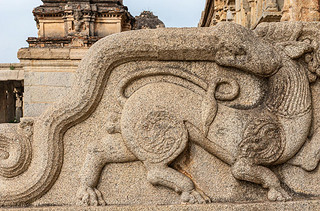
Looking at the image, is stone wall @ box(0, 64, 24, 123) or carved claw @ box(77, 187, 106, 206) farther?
stone wall @ box(0, 64, 24, 123)

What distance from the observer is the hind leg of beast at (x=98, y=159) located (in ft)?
9.09

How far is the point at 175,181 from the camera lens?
2.71 metres

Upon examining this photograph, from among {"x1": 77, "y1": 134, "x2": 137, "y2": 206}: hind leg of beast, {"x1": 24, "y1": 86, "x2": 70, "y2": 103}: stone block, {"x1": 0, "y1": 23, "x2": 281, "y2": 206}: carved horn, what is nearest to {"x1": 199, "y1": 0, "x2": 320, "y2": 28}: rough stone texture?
{"x1": 0, "y1": 23, "x2": 281, "y2": 206}: carved horn

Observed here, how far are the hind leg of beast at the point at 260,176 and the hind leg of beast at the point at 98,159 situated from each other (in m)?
0.75

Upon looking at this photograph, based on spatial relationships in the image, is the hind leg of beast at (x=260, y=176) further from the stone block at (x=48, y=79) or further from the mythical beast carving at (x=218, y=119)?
A: the stone block at (x=48, y=79)

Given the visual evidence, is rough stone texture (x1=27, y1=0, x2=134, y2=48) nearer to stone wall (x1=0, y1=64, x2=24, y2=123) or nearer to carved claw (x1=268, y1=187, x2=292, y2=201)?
stone wall (x1=0, y1=64, x2=24, y2=123)

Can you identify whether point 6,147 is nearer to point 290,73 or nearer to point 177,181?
point 177,181

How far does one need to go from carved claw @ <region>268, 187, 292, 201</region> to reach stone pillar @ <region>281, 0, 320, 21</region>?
156 inches

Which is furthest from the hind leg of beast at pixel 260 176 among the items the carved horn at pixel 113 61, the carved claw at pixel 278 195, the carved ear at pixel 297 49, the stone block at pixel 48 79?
the stone block at pixel 48 79

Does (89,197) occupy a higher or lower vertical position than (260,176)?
lower

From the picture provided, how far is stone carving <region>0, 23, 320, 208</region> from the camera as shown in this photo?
107 inches

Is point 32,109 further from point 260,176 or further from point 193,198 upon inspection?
point 260,176

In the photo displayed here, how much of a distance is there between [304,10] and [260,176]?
414cm

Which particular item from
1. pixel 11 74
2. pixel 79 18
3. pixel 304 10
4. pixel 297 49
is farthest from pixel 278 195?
pixel 79 18
